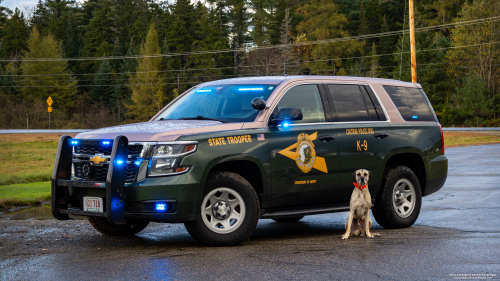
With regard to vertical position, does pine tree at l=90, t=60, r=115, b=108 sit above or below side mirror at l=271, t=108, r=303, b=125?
above

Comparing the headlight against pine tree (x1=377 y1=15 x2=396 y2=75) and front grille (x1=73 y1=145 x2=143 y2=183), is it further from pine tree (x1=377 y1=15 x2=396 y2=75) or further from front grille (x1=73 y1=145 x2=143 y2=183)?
pine tree (x1=377 y1=15 x2=396 y2=75)

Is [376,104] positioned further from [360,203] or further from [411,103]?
[360,203]

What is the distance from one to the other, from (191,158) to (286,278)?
1.86 metres

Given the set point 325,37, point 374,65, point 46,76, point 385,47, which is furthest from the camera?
point 46,76

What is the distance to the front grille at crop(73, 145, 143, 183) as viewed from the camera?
21.1 ft

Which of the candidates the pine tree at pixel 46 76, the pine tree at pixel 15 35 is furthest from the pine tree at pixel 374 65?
the pine tree at pixel 15 35

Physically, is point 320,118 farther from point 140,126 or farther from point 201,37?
point 201,37

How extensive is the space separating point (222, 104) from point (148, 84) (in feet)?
263

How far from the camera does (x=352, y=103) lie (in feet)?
27.1

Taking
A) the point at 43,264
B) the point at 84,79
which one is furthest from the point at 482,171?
the point at 84,79

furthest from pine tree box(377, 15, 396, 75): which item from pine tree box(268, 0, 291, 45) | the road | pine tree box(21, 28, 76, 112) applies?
the road

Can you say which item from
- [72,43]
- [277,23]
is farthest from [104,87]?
[277,23]

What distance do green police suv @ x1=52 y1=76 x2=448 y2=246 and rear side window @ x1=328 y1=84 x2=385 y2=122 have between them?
0.06ft

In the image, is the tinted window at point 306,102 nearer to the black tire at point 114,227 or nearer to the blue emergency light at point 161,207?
the blue emergency light at point 161,207
